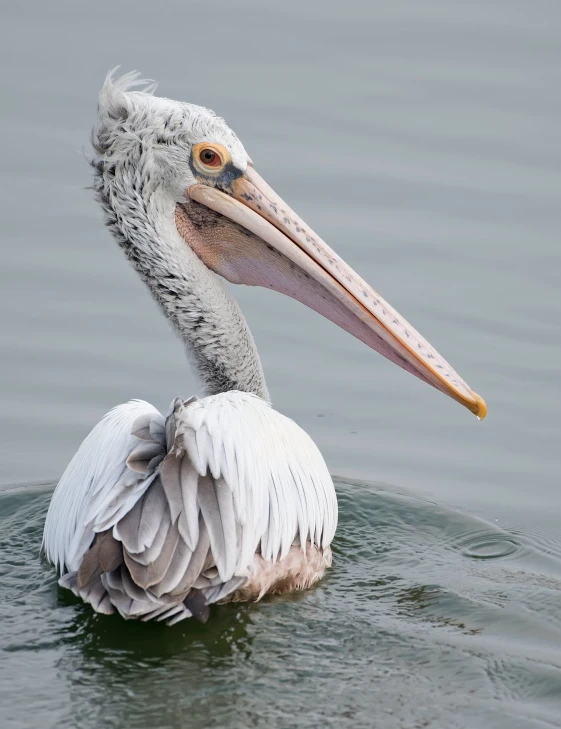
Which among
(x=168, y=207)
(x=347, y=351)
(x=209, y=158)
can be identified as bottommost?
(x=347, y=351)

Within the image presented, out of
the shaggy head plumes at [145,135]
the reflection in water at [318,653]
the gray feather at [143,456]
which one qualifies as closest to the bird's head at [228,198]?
the shaggy head plumes at [145,135]

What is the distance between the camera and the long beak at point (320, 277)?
497 cm

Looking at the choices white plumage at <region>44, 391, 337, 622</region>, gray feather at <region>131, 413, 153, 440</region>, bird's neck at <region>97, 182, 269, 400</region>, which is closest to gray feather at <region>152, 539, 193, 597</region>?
white plumage at <region>44, 391, 337, 622</region>

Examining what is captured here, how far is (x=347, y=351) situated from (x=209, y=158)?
81.3 inches

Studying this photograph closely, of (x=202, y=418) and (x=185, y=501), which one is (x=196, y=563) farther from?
(x=202, y=418)

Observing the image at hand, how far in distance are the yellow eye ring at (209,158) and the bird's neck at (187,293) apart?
20 centimetres

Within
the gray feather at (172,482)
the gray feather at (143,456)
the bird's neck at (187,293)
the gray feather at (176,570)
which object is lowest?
the gray feather at (176,570)

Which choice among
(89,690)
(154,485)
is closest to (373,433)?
(154,485)

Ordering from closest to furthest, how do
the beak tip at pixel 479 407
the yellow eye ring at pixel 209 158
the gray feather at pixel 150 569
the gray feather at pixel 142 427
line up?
the gray feather at pixel 150 569 → the gray feather at pixel 142 427 → the beak tip at pixel 479 407 → the yellow eye ring at pixel 209 158

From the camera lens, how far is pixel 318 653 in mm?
4094

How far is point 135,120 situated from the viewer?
16.2ft

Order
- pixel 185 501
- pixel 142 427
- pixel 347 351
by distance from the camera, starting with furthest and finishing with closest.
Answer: pixel 347 351
pixel 142 427
pixel 185 501

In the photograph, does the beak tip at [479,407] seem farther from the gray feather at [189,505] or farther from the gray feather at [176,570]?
the gray feather at [176,570]

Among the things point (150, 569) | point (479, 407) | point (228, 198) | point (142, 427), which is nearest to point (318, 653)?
point (150, 569)
